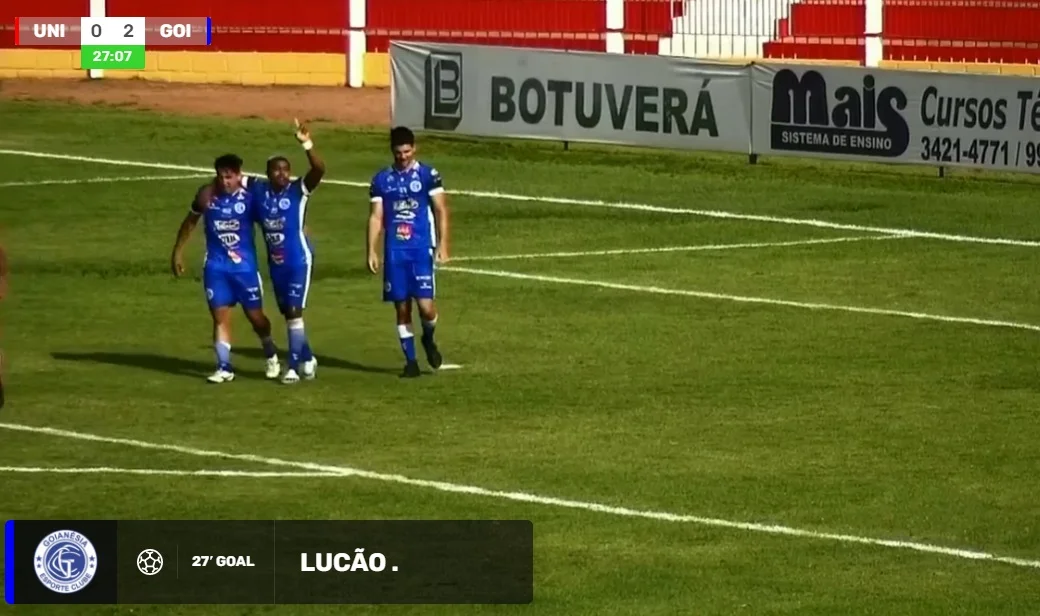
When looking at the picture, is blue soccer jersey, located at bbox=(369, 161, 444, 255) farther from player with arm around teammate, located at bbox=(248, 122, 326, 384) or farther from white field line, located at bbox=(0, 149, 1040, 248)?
white field line, located at bbox=(0, 149, 1040, 248)

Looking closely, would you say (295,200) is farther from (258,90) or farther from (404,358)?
(258,90)

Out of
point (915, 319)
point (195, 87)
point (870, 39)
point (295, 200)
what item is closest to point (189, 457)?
point (295, 200)

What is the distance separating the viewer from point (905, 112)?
3619 cm

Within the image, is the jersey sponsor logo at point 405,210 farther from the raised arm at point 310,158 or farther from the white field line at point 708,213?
the white field line at point 708,213

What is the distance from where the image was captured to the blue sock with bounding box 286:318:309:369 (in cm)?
2152

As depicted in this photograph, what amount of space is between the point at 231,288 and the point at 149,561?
21.3 ft

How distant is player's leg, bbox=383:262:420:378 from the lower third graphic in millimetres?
6622

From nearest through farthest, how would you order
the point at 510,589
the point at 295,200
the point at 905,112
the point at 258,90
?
the point at 510,589, the point at 295,200, the point at 905,112, the point at 258,90

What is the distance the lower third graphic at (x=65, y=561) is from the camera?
47.9ft

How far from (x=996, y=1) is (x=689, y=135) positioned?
11687 mm

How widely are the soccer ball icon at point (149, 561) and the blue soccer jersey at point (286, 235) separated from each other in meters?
6.24

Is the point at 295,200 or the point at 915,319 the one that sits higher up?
the point at 295,200

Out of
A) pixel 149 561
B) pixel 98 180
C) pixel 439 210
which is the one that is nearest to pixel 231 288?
pixel 439 210

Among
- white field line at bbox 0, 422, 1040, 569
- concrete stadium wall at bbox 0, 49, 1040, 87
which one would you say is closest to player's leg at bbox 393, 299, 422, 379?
white field line at bbox 0, 422, 1040, 569
